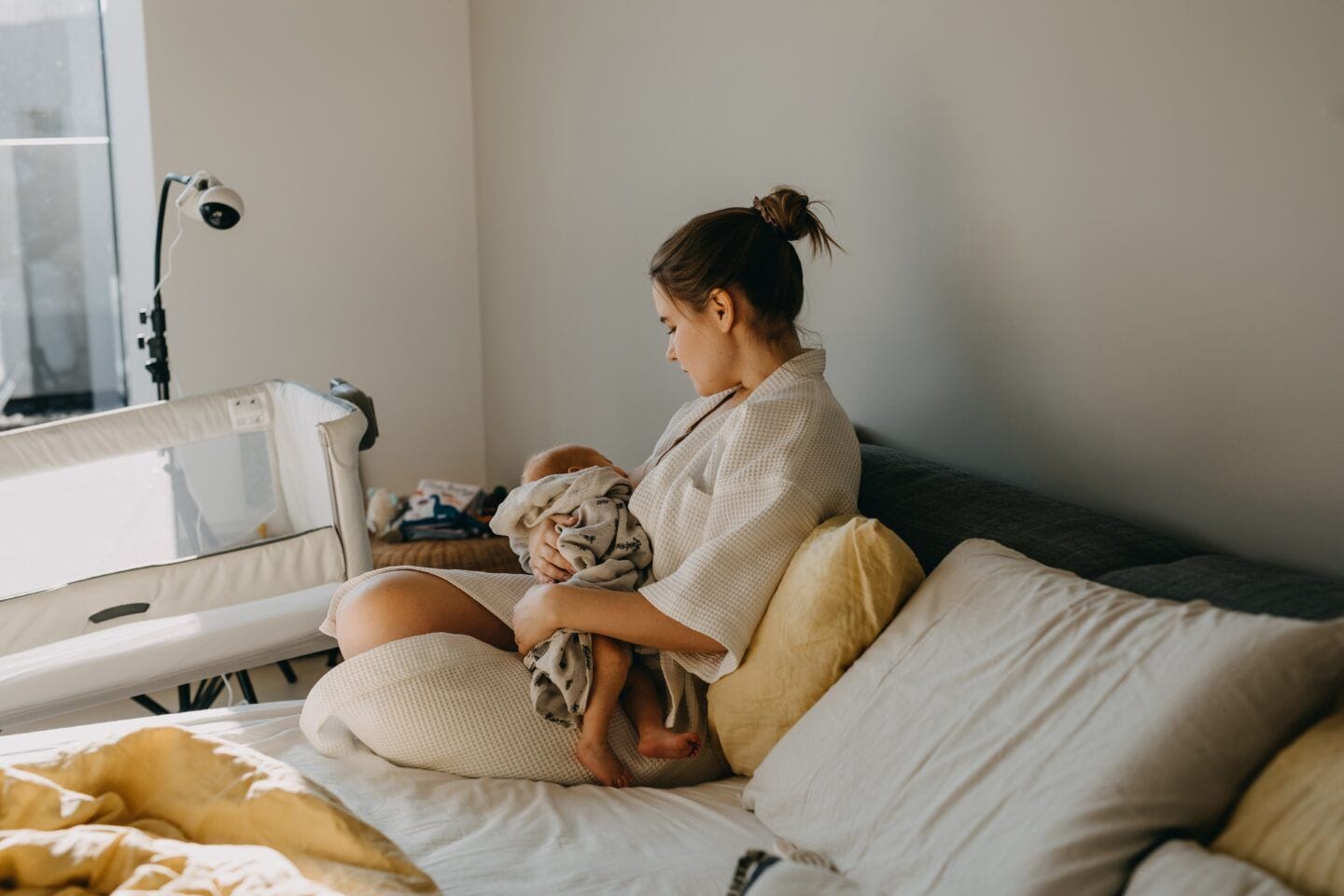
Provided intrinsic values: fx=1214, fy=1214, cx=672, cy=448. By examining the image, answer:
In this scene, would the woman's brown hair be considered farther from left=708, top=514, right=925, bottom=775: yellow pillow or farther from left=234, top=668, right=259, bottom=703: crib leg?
left=234, top=668, right=259, bottom=703: crib leg

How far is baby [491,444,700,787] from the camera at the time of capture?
1.54 meters

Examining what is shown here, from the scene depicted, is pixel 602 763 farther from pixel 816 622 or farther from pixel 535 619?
pixel 816 622

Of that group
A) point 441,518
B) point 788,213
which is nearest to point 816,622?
point 788,213

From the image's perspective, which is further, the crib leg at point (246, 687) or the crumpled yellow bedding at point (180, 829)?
the crib leg at point (246, 687)

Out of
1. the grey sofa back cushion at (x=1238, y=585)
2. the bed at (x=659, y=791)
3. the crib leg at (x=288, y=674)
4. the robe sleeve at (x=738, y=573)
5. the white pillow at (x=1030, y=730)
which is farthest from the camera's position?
the crib leg at (x=288, y=674)

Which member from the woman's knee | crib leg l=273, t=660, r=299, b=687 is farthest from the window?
the woman's knee

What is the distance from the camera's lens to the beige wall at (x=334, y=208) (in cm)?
343

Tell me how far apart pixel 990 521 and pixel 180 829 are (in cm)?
96

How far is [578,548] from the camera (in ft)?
5.56

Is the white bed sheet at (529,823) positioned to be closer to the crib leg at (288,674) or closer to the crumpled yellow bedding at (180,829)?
the crumpled yellow bedding at (180,829)

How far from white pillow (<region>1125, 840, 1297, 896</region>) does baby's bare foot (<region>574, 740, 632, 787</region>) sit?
0.73 m

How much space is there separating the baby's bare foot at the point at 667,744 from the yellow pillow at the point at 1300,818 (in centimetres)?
71

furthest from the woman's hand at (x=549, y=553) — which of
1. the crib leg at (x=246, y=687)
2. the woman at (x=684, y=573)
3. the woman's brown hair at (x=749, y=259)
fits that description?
the crib leg at (x=246, y=687)

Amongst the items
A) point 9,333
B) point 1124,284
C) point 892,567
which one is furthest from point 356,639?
Result: point 9,333
